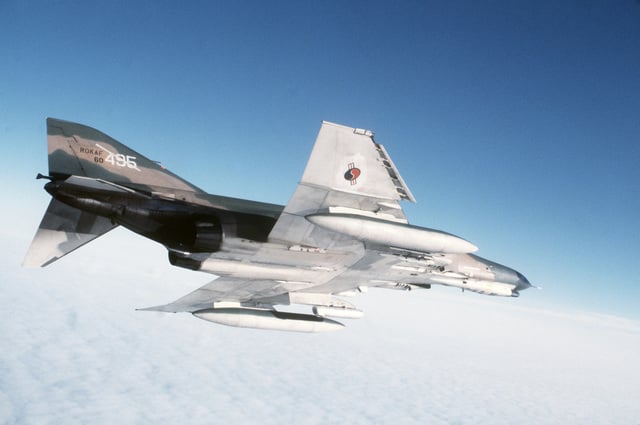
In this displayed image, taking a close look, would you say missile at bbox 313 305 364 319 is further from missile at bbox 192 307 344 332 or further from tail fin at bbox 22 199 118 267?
tail fin at bbox 22 199 118 267

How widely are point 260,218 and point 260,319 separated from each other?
3995 mm

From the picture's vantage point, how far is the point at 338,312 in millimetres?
9797

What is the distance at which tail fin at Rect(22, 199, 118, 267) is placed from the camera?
6.62m

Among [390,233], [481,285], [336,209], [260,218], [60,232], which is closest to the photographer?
[390,233]

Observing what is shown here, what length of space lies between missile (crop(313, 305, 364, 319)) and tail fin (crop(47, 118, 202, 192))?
5.19 meters

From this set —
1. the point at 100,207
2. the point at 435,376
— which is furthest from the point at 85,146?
the point at 435,376

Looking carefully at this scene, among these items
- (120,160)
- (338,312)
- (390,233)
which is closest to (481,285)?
(338,312)

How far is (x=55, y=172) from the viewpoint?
584 centimetres

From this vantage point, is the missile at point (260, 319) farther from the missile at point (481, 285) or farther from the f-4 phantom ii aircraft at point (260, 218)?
the missile at point (481, 285)

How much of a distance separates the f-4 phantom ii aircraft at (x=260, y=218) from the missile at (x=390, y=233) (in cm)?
2

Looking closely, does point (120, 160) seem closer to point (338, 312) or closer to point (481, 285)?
point (338, 312)

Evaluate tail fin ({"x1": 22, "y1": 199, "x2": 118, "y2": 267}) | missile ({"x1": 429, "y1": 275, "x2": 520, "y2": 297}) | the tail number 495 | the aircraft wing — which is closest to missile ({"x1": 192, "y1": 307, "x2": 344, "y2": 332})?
the aircraft wing

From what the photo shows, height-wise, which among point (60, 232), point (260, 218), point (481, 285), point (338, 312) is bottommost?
point (338, 312)

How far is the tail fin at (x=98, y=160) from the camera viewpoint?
6.04 meters
